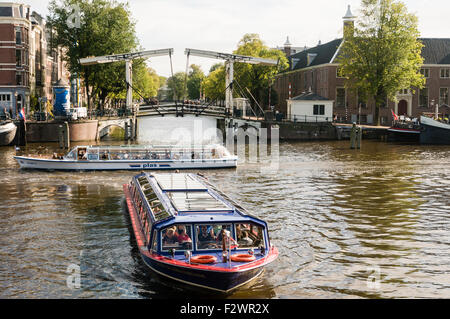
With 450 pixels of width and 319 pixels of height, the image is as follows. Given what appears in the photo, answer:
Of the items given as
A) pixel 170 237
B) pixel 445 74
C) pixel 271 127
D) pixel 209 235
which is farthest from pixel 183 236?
pixel 445 74

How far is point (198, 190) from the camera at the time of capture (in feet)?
62.1

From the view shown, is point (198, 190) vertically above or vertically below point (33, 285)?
above

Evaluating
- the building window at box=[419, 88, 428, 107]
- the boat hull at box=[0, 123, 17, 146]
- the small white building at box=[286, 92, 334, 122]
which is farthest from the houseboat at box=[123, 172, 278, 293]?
the building window at box=[419, 88, 428, 107]

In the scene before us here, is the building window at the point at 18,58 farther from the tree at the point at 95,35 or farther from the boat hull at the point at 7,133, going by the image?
the boat hull at the point at 7,133

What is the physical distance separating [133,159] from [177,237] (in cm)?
2286

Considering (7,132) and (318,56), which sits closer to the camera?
(7,132)

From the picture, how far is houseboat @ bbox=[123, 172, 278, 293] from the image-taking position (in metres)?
13.7

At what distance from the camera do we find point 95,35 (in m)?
65.9

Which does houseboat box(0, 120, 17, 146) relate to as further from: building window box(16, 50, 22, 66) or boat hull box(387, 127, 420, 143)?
boat hull box(387, 127, 420, 143)

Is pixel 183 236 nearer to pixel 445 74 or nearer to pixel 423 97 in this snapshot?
pixel 423 97

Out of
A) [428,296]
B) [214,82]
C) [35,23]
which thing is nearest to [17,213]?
[428,296]

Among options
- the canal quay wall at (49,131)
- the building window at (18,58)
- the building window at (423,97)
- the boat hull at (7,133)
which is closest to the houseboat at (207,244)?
the boat hull at (7,133)

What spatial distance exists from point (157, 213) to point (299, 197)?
40.4 ft

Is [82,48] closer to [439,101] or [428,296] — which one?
[439,101]
